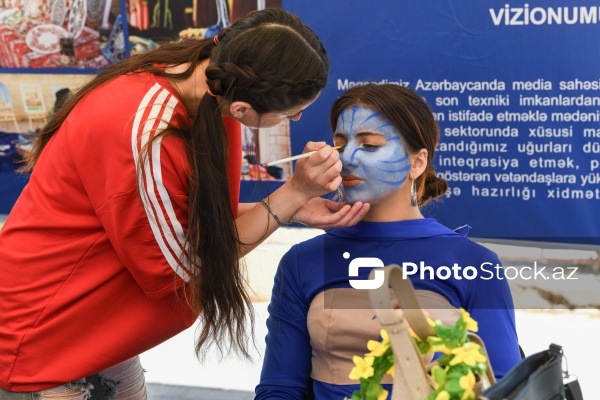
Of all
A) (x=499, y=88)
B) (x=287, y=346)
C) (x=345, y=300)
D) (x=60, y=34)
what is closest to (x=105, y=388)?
(x=287, y=346)

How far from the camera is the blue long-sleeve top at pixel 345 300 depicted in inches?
69.8

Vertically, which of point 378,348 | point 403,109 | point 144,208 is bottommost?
point 378,348

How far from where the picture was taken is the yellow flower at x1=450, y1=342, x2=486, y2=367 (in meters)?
1.11

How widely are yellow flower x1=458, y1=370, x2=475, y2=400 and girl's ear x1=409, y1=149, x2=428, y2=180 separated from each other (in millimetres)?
909

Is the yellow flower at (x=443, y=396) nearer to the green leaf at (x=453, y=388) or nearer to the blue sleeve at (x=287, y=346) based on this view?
the green leaf at (x=453, y=388)

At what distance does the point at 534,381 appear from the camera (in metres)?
1.17

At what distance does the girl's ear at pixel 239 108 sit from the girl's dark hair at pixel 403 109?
0.44m

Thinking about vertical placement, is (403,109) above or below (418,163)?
above

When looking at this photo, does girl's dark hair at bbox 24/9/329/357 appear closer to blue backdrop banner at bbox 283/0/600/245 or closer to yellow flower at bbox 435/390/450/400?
yellow flower at bbox 435/390/450/400

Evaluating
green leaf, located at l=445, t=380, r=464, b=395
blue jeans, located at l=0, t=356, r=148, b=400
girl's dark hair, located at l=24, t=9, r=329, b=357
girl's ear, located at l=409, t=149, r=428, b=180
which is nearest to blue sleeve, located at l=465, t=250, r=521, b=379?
girl's ear, located at l=409, t=149, r=428, b=180

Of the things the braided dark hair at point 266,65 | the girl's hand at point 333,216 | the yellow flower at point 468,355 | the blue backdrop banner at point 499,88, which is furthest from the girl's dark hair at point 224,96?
the blue backdrop banner at point 499,88

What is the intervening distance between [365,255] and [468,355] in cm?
82

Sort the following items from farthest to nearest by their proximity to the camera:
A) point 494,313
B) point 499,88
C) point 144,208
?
1. point 499,88
2. point 494,313
3. point 144,208

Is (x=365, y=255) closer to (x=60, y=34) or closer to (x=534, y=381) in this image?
(x=534, y=381)
